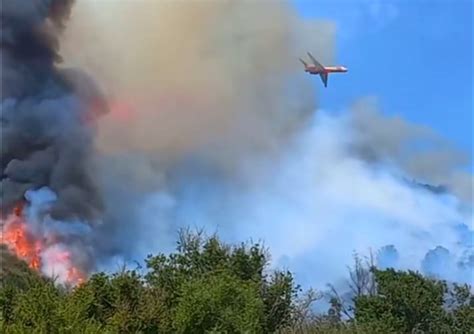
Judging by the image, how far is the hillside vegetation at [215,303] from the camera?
2710 cm

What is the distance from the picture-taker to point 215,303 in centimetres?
2830

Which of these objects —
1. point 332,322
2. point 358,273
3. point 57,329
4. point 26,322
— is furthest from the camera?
point 358,273

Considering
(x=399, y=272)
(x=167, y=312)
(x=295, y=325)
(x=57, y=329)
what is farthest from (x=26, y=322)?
(x=399, y=272)

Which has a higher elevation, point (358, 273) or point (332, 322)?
point (358, 273)

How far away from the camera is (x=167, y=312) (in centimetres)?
2997

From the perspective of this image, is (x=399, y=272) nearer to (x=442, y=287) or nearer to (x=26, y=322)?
(x=442, y=287)

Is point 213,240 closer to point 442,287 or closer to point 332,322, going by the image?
point 332,322

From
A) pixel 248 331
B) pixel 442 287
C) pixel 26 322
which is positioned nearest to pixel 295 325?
pixel 248 331

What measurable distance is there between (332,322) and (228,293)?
1133 centimetres

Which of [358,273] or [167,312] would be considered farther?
[358,273]

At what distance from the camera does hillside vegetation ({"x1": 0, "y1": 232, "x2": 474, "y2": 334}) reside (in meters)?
27.1

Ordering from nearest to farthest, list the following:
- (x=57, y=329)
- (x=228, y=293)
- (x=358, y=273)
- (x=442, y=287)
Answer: (x=57, y=329) < (x=228, y=293) < (x=442, y=287) < (x=358, y=273)

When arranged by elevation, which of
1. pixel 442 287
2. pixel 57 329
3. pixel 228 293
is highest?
pixel 442 287

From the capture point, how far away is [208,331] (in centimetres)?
2745
